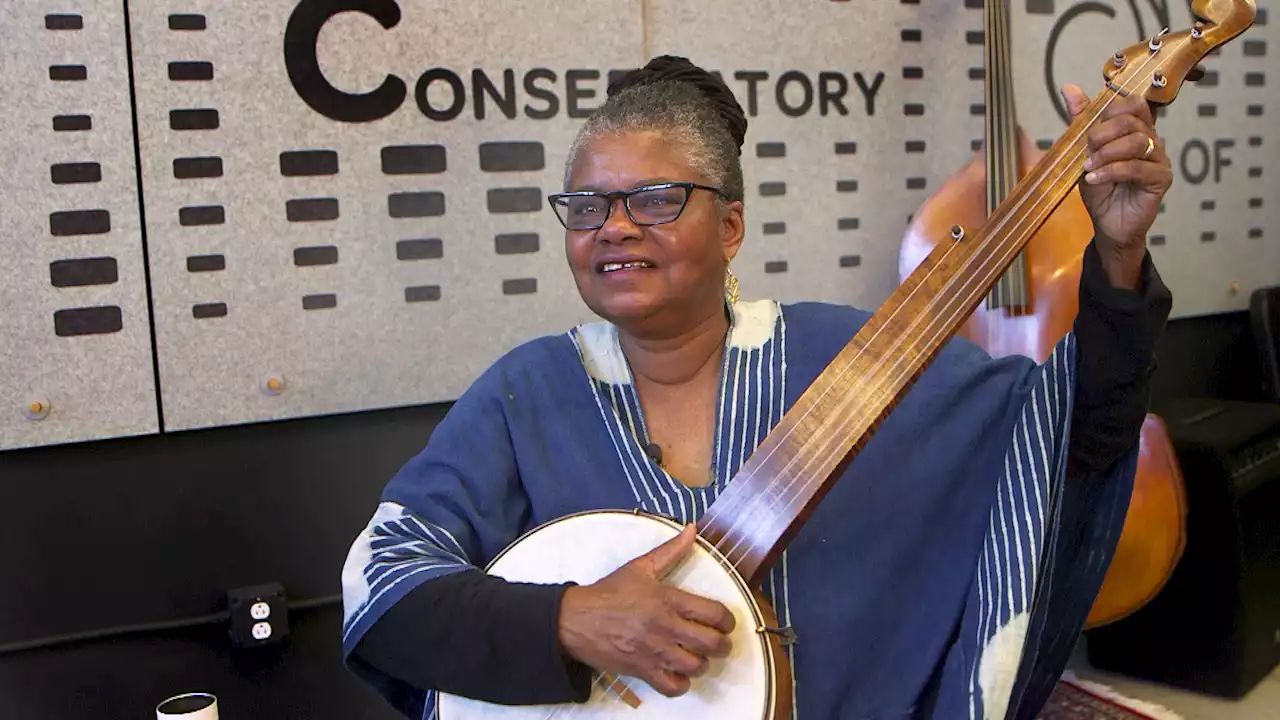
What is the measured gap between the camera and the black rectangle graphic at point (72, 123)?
2.07 metres

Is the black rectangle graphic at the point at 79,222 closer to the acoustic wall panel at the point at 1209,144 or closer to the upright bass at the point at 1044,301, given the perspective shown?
the upright bass at the point at 1044,301

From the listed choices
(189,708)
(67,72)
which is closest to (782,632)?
(189,708)

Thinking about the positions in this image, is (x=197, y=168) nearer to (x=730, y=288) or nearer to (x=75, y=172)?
(x=75, y=172)

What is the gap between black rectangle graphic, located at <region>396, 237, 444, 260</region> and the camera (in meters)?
2.37

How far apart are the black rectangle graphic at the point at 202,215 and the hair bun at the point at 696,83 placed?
95 centimetres

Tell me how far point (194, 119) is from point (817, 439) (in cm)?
148

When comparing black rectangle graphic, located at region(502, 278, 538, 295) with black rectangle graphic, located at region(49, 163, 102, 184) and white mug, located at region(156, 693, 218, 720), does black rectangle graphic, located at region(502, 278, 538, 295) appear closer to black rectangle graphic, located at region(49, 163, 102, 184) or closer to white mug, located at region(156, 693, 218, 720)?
black rectangle graphic, located at region(49, 163, 102, 184)

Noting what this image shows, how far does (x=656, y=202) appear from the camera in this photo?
58.4 inches

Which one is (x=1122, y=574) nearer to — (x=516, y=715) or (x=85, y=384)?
(x=516, y=715)

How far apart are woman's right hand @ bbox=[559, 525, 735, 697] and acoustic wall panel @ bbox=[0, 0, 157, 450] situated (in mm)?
1311

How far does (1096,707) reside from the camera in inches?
109

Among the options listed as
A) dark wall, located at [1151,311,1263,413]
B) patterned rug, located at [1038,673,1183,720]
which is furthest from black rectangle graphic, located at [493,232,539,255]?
dark wall, located at [1151,311,1263,413]

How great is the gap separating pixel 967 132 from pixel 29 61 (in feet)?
7.13

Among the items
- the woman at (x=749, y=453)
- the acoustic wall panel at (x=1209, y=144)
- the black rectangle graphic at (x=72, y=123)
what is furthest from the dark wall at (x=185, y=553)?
the acoustic wall panel at (x=1209, y=144)
